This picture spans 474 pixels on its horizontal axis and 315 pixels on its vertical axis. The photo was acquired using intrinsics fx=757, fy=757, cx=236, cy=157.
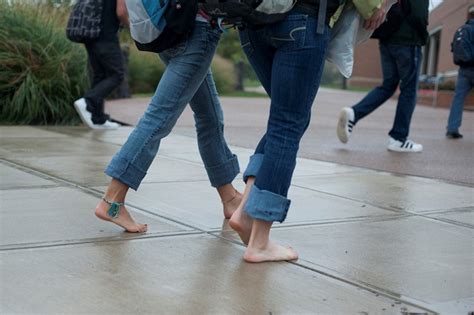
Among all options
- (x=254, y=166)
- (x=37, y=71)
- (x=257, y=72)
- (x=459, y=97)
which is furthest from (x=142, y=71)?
(x=254, y=166)

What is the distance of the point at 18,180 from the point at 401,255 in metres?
2.88

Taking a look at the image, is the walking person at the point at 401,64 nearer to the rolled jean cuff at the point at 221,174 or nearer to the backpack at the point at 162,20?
the rolled jean cuff at the point at 221,174

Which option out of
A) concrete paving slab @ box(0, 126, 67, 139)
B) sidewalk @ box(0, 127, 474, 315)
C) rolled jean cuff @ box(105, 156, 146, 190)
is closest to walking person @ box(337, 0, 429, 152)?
sidewalk @ box(0, 127, 474, 315)

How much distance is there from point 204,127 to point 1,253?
1.43m

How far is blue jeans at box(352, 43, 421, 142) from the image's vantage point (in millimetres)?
7859

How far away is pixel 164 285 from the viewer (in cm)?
312

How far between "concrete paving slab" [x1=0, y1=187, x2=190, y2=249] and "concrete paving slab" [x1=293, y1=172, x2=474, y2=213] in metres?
1.68

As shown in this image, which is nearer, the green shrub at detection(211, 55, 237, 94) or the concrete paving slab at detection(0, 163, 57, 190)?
the concrete paving slab at detection(0, 163, 57, 190)

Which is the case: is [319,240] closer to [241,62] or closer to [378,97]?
[378,97]

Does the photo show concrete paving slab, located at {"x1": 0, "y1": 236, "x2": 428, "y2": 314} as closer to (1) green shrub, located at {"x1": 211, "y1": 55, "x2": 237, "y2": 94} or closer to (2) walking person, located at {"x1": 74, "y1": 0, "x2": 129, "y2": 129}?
(2) walking person, located at {"x1": 74, "y1": 0, "x2": 129, "y2": 129}

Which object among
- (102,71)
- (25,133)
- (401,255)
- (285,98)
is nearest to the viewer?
(285,98)

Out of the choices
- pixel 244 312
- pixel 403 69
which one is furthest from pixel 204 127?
pixel 403 69

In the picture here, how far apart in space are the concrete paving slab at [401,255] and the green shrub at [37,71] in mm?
6477

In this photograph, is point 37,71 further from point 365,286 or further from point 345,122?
point 365,286
